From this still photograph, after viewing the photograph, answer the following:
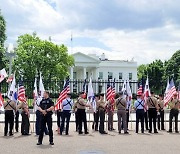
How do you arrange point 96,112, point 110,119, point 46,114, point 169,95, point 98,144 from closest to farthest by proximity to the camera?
point 46,114
point 98,144
point 96,112
point 110,119
point 169,95

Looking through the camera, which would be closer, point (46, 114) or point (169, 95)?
point (46, 114)

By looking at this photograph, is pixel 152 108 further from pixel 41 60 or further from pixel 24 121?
pixel 41 60

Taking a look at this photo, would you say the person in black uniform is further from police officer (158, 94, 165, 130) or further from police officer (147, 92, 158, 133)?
police officer (158, 94, 165, 130)

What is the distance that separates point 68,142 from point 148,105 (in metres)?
5.16

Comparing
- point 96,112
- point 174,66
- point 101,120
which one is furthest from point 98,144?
point 174,66

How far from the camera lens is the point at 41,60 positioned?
46406mm

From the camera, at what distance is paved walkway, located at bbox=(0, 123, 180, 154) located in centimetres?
1136

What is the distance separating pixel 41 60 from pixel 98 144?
113ft

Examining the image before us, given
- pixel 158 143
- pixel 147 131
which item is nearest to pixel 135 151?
pixel 158 143

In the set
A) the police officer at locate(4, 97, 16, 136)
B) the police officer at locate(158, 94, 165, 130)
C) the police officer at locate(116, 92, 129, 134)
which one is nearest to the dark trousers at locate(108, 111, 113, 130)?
the police officer at locate(116, 92, 129, 134)

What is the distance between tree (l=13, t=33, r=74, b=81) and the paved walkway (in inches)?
1218

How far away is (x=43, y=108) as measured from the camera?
12688 millimetres

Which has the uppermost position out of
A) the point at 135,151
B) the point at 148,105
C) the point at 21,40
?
the point at 21,40

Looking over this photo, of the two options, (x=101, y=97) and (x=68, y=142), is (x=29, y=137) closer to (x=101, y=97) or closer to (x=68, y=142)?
(x=68, y=142)
